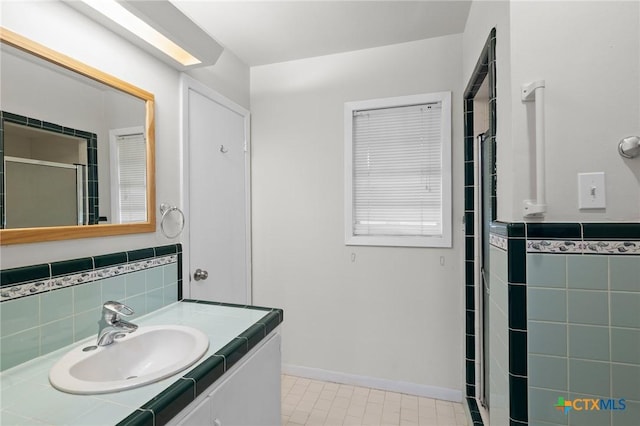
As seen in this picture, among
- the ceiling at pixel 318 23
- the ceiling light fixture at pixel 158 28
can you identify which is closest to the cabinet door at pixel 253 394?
the ceiling light fixture at pixel 158 28

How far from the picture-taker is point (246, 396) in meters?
1.20

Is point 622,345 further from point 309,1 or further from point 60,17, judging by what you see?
point 60,17

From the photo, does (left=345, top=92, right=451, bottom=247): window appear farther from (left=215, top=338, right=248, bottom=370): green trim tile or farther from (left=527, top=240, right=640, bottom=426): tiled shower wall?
(left=215, top=338, right=248, bottom=370): green trim tile

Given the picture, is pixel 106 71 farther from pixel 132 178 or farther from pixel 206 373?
pixel 206 373

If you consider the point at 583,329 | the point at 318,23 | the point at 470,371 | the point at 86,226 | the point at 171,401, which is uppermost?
the point at 318,23

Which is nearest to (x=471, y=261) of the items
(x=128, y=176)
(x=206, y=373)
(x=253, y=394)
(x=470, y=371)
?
(x=470, y=371)

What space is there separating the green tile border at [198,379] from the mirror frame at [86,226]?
732 mm

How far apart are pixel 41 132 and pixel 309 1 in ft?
4.79

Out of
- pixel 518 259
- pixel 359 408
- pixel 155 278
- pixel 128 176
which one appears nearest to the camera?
pixel 518 259

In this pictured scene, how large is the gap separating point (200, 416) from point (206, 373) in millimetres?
128

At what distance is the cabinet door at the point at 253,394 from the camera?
107 centimetres

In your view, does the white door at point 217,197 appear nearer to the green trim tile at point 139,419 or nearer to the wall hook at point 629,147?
the green trim tile at point 139,419

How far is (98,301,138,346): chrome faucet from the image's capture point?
114 cm

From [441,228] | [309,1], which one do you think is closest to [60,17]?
[309,1]
